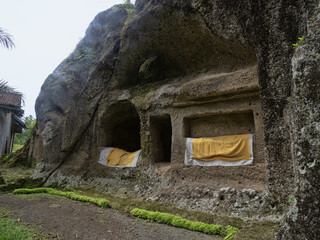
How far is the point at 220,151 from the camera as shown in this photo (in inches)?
262

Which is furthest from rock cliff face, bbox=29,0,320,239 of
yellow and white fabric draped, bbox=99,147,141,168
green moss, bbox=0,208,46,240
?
green moss, bbox=0,208,46,240

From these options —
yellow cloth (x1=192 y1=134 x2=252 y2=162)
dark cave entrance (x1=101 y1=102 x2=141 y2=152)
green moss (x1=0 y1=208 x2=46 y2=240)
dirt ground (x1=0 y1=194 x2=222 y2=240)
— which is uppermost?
dark cave entrance (x1=101 y1=102 x2=141 y2=152)

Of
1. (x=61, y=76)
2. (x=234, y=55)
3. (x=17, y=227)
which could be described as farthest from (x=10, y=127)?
(x=234, y=55)

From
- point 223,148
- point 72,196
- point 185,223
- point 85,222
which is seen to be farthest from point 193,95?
point 72,196

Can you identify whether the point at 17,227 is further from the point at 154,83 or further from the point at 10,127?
the point at 10,127

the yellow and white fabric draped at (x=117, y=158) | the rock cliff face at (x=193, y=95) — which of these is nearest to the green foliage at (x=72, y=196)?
the rock cliff face at (x=193, y=95)

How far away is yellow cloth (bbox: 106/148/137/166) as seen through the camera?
28.6ft

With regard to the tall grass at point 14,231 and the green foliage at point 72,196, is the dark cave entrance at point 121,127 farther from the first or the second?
the tall grass at point 14,231

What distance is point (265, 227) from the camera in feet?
15.6

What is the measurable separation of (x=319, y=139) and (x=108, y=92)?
8.36 metres

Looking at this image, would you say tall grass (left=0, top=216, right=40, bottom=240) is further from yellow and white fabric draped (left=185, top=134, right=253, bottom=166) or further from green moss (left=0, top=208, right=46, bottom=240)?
yellow and white fabric draped (left=185, top=134, right=253, bottom=166)

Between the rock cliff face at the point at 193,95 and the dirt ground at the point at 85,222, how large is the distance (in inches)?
57.8

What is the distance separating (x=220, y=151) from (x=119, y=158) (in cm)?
411

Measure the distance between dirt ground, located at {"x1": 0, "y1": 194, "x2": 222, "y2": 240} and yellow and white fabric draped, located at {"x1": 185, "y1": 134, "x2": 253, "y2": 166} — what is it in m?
2.29
